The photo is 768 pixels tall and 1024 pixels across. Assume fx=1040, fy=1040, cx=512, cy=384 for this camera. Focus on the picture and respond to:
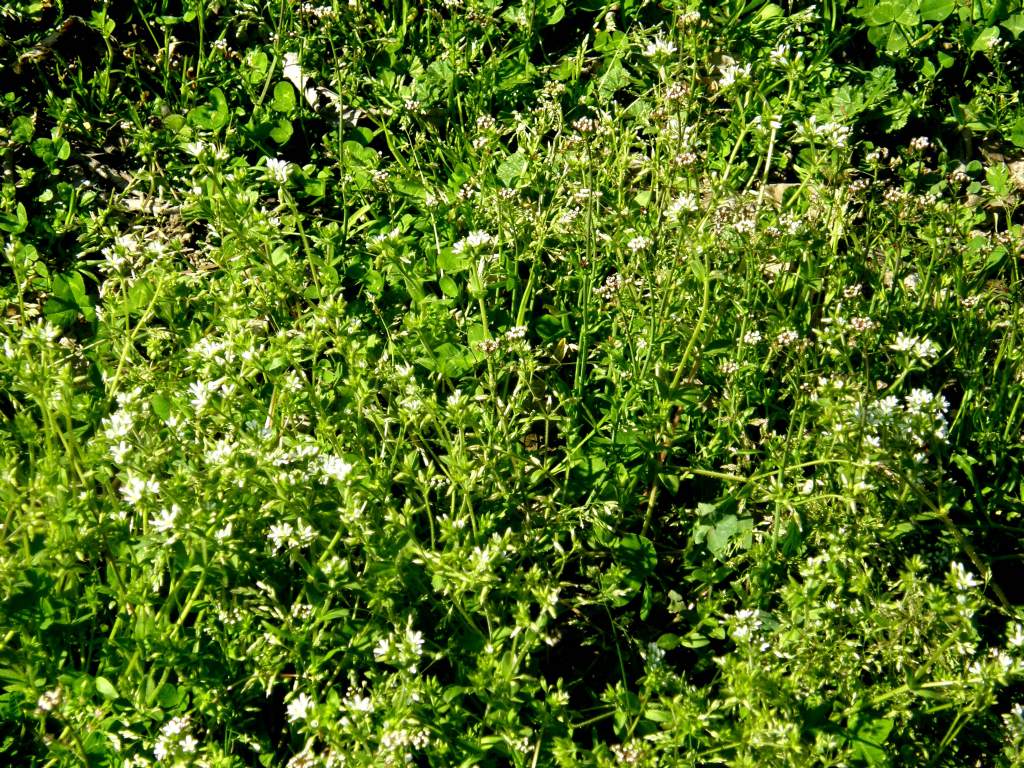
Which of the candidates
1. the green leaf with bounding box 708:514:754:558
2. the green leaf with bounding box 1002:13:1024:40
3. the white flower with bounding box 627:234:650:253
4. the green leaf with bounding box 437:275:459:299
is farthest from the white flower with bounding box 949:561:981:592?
the green leaf with bounding box 1002:13:1024:40

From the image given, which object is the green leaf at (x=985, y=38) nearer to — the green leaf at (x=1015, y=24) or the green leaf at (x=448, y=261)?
the green leaf at (x=1015, y=24)

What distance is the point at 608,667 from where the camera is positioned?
2.76 m

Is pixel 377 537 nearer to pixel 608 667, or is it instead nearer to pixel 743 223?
pixel 608 667

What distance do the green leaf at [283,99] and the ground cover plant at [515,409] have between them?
0.04 ft

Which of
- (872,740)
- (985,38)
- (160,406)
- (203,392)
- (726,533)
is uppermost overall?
(985,38)

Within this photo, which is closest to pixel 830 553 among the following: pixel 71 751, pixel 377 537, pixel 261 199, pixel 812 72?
pixel 377 537

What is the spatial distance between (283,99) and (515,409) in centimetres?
180

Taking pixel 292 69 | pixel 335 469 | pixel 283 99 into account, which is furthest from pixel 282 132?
pixel 335 469

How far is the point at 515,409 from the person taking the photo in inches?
108

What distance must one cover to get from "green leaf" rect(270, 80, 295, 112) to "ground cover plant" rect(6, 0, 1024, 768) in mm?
11

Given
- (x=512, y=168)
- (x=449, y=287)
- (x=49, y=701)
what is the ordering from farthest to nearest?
(x=512, y=168), (x=449, y=287), (x=49, y=701)

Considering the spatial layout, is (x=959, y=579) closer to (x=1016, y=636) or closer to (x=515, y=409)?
(x=1016, y=636)

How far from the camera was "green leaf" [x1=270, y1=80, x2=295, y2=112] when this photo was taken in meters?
3.85

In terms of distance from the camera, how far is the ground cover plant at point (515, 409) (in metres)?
2.41
